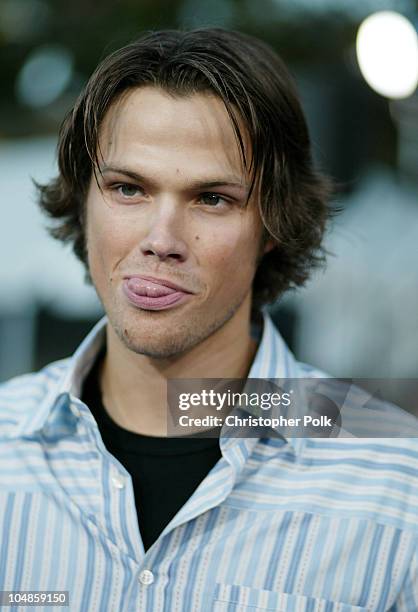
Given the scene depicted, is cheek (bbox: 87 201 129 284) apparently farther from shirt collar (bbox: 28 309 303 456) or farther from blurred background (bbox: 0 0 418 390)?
blurred background (bbox: 0 0 418 390)

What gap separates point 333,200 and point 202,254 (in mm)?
931

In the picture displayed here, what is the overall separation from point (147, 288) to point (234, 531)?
24.0 inches

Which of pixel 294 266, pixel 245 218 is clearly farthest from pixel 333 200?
pixel 245 218

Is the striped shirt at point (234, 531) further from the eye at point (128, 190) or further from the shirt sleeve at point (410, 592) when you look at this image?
the eye at point (128, 190)

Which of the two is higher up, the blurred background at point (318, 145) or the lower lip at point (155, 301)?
the blurred background at point (318, 145)

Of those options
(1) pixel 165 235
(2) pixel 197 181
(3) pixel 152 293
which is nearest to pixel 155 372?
(3) pixel 152 293

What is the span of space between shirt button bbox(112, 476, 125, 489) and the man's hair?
789 millimetres

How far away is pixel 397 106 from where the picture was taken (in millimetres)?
4766

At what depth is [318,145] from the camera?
13.4 feet

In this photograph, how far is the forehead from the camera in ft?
6.66

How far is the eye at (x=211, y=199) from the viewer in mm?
2080

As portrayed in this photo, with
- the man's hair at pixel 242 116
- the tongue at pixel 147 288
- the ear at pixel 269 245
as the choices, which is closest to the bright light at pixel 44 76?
the man's hair at pixel 242 116

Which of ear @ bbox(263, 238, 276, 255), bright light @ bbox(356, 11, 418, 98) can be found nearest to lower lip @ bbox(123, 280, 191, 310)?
ear @ bbox(263, 238, 276, 255)

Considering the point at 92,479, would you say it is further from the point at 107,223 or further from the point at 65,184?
the point at 65,184
